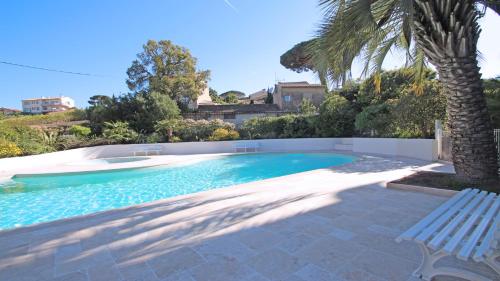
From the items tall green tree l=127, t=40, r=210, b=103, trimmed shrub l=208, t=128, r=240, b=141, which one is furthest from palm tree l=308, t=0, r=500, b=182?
tall green tree l=127, t=40, r=210, b=103

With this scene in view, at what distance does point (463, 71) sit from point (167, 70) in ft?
90.0

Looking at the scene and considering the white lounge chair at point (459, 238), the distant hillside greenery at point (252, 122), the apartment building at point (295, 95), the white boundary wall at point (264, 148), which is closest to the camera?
the white lounge chair at point (459, 238)

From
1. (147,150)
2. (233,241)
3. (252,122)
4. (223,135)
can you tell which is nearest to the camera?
(233,241)

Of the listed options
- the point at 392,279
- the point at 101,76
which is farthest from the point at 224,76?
the point at 392,279

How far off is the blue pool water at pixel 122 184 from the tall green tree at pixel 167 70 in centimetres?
1516

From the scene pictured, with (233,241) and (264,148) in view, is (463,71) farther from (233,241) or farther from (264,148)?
(264,148)

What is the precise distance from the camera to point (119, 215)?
15.8 feet

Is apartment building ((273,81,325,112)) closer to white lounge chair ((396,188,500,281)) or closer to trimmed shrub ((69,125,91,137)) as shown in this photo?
trimmed shrub ((69,125,91,137))

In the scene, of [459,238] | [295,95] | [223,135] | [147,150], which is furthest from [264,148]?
[295,95]

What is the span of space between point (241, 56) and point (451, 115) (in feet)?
59.2

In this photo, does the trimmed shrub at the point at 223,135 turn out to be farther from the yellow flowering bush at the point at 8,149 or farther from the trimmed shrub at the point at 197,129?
the yellow flowering bush at the point at 8,149

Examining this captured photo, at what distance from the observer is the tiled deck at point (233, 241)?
8.94 feet

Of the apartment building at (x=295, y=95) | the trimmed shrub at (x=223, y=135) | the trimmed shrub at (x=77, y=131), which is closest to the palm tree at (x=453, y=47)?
the trimmed shrub at (x=223, y=135)

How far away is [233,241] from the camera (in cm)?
342
